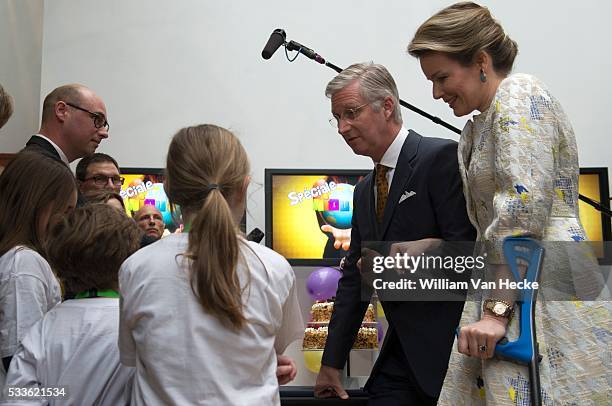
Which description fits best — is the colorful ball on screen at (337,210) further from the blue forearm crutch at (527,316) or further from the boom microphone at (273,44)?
the blue forearm crutch at (527,316)

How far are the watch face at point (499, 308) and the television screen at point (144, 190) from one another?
3139mm

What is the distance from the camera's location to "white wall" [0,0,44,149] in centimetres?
433

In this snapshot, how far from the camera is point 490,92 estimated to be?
62.1 inches

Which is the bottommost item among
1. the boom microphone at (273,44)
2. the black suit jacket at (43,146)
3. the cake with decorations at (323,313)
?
the cake with decorations at (323,313)

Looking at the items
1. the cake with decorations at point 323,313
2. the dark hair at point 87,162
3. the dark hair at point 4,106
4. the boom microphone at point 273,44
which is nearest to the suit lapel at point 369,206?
the dark hair at point 4,106

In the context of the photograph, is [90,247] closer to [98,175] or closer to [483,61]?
[483,61]

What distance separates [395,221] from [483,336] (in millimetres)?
625

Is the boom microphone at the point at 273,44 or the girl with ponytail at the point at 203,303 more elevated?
the boom microphone at the point at 273,44

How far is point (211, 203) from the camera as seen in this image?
54.7 inches

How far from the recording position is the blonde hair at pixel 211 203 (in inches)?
53.5

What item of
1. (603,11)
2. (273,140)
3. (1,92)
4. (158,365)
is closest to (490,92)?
(158,365)

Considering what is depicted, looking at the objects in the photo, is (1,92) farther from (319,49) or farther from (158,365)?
(319,49)

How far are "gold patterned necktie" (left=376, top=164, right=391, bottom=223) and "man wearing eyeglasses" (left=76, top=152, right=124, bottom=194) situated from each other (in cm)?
145

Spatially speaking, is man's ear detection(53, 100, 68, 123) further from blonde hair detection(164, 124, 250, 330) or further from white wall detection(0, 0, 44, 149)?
blonde hair detection(164, 124, 250, 330)
